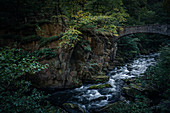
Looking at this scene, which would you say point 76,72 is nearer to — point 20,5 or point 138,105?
point 138,105

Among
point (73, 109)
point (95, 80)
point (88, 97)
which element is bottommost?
point (88, 97)

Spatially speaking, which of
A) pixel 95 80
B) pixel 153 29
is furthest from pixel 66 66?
pixel 153 29

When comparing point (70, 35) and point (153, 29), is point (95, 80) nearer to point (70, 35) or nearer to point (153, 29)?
point (70, 35)

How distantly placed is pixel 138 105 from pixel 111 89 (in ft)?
11.6

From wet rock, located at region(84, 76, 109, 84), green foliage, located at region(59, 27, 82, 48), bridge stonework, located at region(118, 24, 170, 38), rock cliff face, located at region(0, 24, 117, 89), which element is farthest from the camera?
bridge stonework, located at region(118, 24, 170, 38)

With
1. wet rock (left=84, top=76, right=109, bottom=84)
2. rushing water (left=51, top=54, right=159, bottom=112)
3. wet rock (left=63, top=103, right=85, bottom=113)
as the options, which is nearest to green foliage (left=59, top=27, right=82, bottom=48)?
wet rock (left=63, top=103, right=85, bottom=113)

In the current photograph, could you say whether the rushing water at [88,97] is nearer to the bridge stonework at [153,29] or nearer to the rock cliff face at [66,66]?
the rock cliff face at [66,66]

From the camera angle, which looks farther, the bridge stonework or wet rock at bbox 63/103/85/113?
the bridge stonework

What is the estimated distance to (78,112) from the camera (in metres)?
5.07

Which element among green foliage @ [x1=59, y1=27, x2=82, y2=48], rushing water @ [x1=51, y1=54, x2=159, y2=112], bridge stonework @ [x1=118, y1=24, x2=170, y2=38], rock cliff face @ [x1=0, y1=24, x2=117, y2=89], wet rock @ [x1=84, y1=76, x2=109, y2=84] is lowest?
rushing water @ [x1=51, y1=54, x2=159, y2=112]

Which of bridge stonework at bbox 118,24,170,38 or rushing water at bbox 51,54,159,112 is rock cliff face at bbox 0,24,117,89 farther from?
bridge stonework at bbox 118,24,170,38

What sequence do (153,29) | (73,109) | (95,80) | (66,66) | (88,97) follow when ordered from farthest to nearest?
(153,29) < (95,80) < (66,66) < (88,97) < (73,109)

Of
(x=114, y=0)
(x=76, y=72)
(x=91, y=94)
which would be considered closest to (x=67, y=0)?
(x=76, y=72)

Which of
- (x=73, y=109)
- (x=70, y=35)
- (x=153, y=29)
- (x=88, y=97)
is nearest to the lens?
(x=70, y=35)
